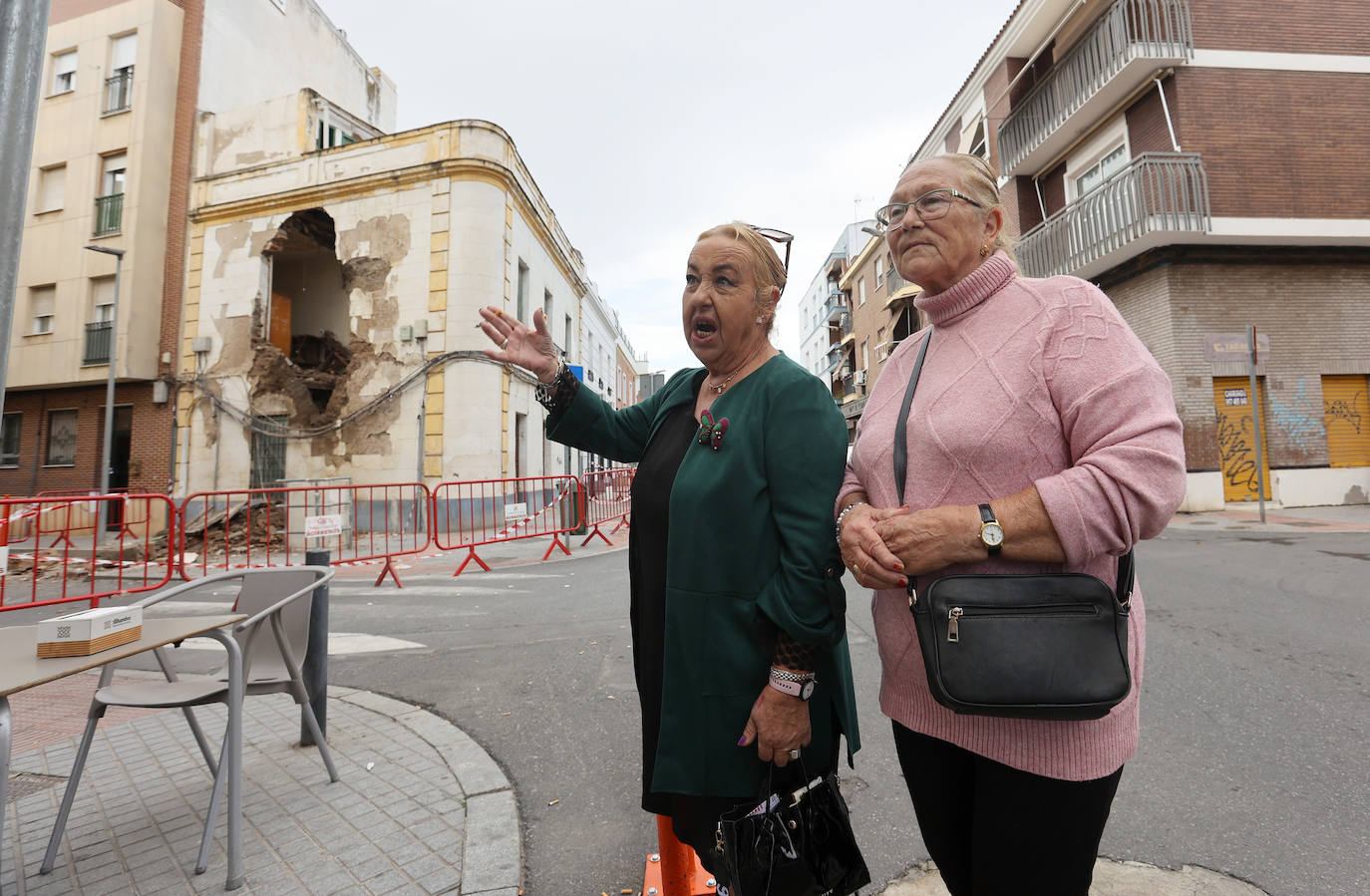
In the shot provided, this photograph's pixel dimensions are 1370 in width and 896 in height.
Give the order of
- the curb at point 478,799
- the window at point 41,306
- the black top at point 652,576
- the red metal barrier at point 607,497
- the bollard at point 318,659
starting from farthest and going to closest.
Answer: the window at point 41,306
the red metal barrier at point 607,497
the bollard at point 318,659
the curb at point 478,799
the black top at point 652,576

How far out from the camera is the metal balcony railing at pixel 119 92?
58.6 feet

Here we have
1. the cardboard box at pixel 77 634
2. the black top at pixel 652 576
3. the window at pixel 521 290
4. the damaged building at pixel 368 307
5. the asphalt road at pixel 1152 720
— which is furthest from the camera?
the window at pixel 521 290

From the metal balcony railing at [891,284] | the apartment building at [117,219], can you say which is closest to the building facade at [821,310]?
the metal balcony railing at [891,284]

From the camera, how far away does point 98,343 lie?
17.6m

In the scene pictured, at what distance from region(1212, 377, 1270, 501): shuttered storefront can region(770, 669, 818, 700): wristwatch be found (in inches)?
592

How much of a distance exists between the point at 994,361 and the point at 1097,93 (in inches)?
653

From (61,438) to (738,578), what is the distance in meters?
25.3

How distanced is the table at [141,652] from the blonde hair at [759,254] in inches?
89.6

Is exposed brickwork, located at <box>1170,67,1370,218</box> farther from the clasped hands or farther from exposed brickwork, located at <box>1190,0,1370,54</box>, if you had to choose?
the clasped hands

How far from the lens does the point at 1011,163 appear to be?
1673 cm

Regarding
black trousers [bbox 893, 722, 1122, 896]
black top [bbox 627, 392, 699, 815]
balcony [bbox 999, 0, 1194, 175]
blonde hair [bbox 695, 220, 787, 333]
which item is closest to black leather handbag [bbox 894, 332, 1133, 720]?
black trousers [bbox 893, 722, 1122, 896]

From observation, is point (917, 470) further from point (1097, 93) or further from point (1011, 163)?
point (1011, 163)

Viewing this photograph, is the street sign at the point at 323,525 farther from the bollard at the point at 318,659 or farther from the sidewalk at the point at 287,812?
the bollard at the point at 318,659

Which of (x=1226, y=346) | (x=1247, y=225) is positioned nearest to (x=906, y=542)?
(x=1226, y=346)
